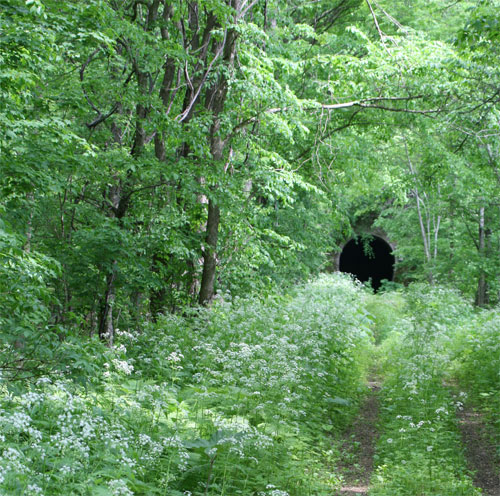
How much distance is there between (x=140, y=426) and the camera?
498 cm

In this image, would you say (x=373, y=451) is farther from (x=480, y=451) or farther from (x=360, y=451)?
(x=480, y=451)

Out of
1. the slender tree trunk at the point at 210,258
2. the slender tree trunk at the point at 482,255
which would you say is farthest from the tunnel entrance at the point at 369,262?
the slender tree trunk at the point at 210,258

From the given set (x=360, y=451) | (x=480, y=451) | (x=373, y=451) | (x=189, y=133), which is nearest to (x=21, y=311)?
(x=360, y=451)

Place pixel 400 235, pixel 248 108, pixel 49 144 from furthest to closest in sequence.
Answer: pixel 400 235, pixel 248 108, pixel 49 144

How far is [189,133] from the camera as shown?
9.02m

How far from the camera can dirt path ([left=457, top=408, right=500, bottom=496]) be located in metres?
5.87

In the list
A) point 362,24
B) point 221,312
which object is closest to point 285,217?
point 362,24

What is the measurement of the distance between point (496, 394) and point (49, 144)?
726cm

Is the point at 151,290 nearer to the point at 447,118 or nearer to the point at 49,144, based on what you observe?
the point at 49,144

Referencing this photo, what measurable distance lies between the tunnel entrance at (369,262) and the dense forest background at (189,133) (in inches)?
958

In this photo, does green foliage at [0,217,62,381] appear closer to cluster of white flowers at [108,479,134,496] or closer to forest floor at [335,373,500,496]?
cluster of white flowers at [108,479,134,496]

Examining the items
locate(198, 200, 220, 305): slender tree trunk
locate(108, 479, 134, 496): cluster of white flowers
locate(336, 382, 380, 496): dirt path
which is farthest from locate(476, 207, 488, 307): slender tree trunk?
locate(108, 479, 134, 496): cluster of white flowers

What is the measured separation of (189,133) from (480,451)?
241 inches

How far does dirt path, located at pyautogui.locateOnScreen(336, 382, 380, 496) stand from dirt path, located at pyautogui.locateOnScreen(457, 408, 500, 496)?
1132 mm
